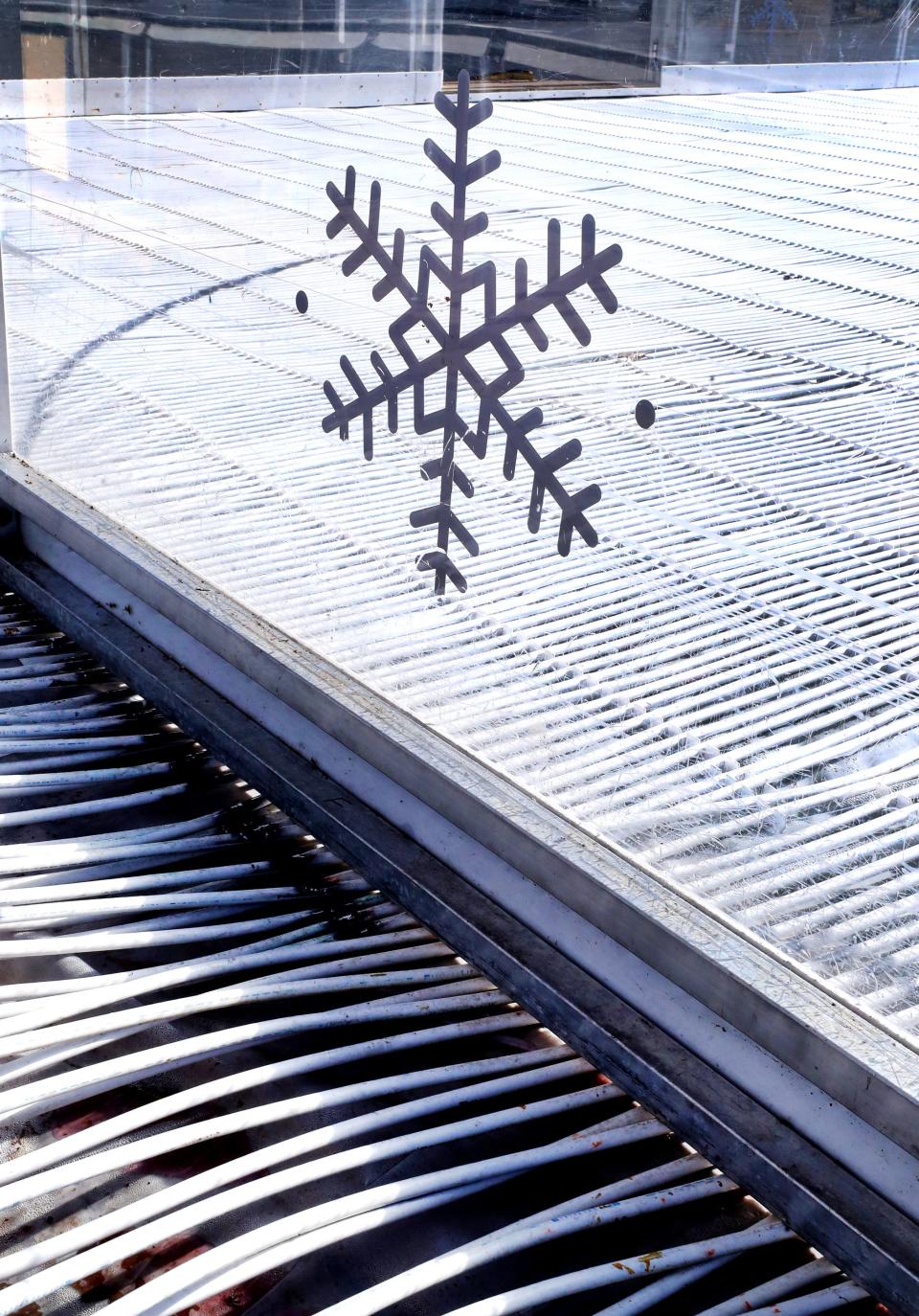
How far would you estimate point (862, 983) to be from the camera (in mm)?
1498

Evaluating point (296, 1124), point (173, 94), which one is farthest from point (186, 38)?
point (296, 1124)

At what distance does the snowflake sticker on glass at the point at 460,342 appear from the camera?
1.80 meters

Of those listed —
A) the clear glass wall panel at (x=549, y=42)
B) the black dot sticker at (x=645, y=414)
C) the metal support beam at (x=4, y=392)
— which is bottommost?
the metal support beam at (x=4, y=392)

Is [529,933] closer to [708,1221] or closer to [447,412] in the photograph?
[708,1221]

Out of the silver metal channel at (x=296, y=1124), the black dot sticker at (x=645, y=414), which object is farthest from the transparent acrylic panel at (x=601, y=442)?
the silver metal channel at (x=296, y=1124)

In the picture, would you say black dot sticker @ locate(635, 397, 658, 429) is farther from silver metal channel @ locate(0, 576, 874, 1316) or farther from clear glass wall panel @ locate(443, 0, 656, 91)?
silver metal channel @ locate(0, 576, 874, 1316)

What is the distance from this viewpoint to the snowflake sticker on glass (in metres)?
1.80

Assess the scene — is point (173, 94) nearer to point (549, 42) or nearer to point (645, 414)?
point (549, 42)

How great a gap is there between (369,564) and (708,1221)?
43.7 inches

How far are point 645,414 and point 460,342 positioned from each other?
0.27m

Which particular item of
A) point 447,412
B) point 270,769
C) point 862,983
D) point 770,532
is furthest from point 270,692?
point 862,983

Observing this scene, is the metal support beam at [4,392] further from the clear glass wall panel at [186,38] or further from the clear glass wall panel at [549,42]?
the clear glass wall panel at [549,42]

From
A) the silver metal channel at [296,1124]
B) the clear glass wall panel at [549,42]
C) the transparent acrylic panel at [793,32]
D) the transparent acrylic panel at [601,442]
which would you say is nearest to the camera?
the silver metal channel at [296,1124]

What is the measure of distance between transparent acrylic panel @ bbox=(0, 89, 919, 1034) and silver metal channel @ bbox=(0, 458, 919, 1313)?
0.18ft
